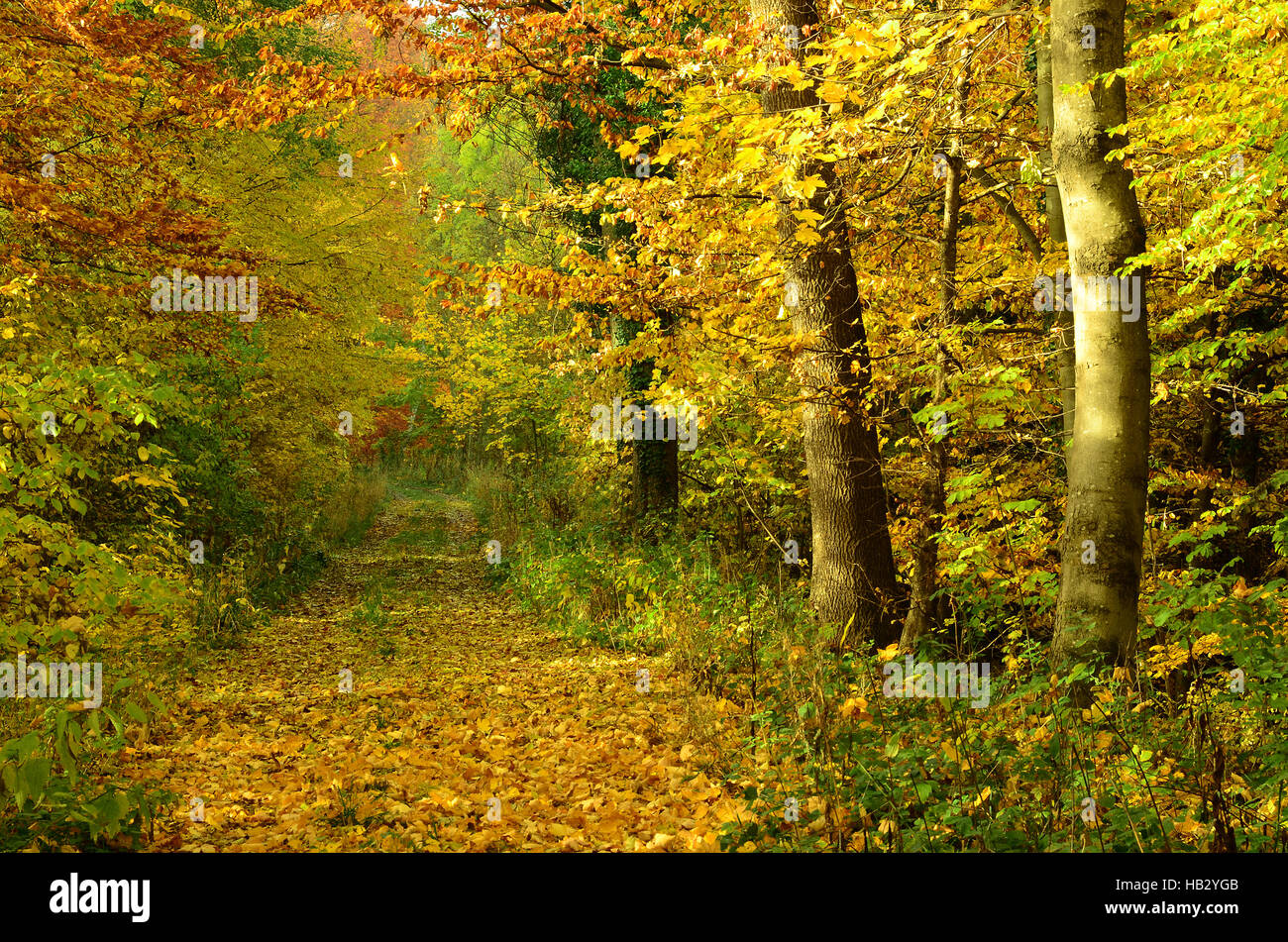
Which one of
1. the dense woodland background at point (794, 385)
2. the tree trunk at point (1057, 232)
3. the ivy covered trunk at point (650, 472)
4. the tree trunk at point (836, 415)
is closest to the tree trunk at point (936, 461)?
the dense woodland background at point (794, 385)

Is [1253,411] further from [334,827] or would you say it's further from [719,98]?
[334,827]

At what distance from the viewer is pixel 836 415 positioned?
750 cm

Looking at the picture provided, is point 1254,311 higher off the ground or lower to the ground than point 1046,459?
higher

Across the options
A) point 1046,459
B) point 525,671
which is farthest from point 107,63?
point 1046,459

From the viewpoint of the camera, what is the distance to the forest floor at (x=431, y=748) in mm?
5102

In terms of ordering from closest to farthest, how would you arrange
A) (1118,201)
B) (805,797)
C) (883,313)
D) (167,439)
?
(805,797) < (1118,201) < (883,313) < (167,439)

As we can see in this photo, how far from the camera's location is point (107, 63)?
875 centimetres

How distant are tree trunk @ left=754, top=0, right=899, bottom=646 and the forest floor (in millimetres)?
1729

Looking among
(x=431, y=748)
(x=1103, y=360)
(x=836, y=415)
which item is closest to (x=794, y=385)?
(x=836, y=415)

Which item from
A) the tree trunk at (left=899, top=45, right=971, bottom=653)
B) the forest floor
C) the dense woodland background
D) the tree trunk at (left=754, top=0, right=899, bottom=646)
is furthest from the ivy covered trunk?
the tree trunk at (left=899, top=45, right=971, bottom=653)

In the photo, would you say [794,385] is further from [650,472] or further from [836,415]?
[650,472]

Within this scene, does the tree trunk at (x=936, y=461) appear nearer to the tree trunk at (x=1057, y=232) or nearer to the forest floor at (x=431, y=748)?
the tree trunk at (x=1057, y=232)
